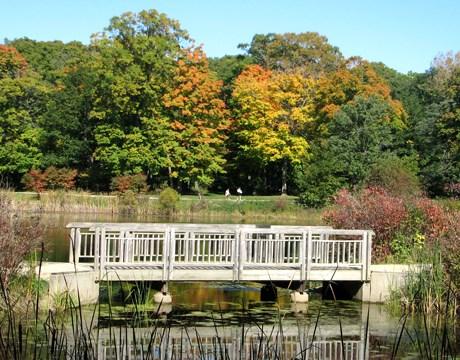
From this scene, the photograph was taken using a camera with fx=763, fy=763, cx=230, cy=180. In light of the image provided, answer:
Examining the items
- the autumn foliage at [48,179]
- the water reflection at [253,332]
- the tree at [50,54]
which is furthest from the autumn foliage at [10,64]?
the water reflection at [253,332]

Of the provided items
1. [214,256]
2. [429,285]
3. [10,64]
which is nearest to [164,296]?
[214,256]

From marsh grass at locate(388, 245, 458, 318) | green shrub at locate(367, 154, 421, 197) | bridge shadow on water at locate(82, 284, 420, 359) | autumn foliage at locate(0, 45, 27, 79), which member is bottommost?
bridge shadow on water at locate(82, 284, 420, 359)

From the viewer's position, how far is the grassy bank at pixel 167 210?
138 ft

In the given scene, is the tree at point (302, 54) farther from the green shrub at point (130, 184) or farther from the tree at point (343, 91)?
the green shrub at point (130, 184)

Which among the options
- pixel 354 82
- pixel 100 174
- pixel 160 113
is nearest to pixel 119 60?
pixel 160 113

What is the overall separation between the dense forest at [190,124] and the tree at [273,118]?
0.10 meters

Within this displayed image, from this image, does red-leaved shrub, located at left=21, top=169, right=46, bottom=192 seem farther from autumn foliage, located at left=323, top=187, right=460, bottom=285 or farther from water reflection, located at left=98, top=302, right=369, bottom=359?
water reflection, located at left=98, top=302, right=369, bottom=359

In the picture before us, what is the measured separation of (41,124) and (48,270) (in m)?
38.8

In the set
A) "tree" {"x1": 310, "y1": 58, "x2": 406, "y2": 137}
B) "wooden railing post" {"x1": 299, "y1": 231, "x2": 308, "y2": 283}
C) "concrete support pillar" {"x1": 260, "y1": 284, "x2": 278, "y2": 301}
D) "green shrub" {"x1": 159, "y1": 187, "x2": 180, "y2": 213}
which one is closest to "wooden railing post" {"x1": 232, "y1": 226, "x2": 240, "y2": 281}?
"concrete support pillar" {"x1": 260, "y1": 284, "x2": 278, "y2": 301}

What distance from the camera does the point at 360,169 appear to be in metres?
44.6

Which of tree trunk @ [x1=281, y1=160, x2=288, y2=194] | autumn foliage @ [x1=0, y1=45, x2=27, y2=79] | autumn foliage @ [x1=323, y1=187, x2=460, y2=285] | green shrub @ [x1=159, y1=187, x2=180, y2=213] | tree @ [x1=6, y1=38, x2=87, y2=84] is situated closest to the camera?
autumn foliage @ [x1=323, y1=187, x2=460, y2=285]

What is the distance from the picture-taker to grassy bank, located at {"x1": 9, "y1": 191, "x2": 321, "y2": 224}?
138 ft

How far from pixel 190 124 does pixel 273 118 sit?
229 inches

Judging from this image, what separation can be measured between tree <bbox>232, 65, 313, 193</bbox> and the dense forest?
10 centimetres
